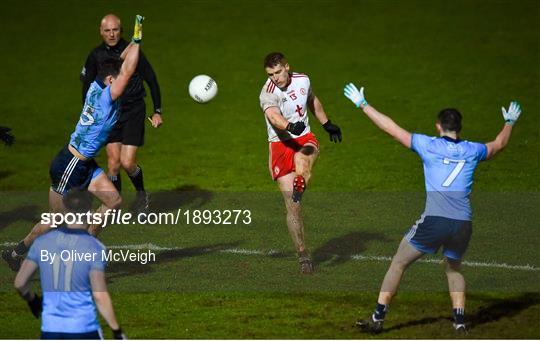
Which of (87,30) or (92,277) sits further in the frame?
(87,30)

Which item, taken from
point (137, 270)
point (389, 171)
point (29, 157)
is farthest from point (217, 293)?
point (29, 157)

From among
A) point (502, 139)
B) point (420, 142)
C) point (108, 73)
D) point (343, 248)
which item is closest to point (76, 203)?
point (420, 142)

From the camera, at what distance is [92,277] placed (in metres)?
10.7

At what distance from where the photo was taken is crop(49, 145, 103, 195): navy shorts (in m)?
15.5

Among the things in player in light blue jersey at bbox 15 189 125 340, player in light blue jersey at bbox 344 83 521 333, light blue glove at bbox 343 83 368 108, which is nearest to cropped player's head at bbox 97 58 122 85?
light blue glove at bbox 343 83 368 108

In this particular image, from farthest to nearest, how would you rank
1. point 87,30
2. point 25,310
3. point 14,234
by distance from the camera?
point 87,30, point 14,234, point 25,310

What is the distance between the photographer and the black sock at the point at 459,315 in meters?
13.2

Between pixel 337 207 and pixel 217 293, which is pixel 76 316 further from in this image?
pixel 337 207

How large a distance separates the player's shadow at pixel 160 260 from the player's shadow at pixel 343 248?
1.40m

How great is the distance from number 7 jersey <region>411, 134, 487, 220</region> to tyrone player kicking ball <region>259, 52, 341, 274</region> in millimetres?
3253

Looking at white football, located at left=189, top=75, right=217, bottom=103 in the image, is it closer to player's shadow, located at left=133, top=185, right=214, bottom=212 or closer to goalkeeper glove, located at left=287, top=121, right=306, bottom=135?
goalkeeper glove, located at left=287, top=121, right=306, bottom=135

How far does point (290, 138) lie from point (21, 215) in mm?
5947

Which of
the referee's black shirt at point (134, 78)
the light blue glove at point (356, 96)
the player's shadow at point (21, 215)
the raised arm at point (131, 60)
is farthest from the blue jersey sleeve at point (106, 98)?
the player's shadow at point (21, 215)

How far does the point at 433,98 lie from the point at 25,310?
674 inches
